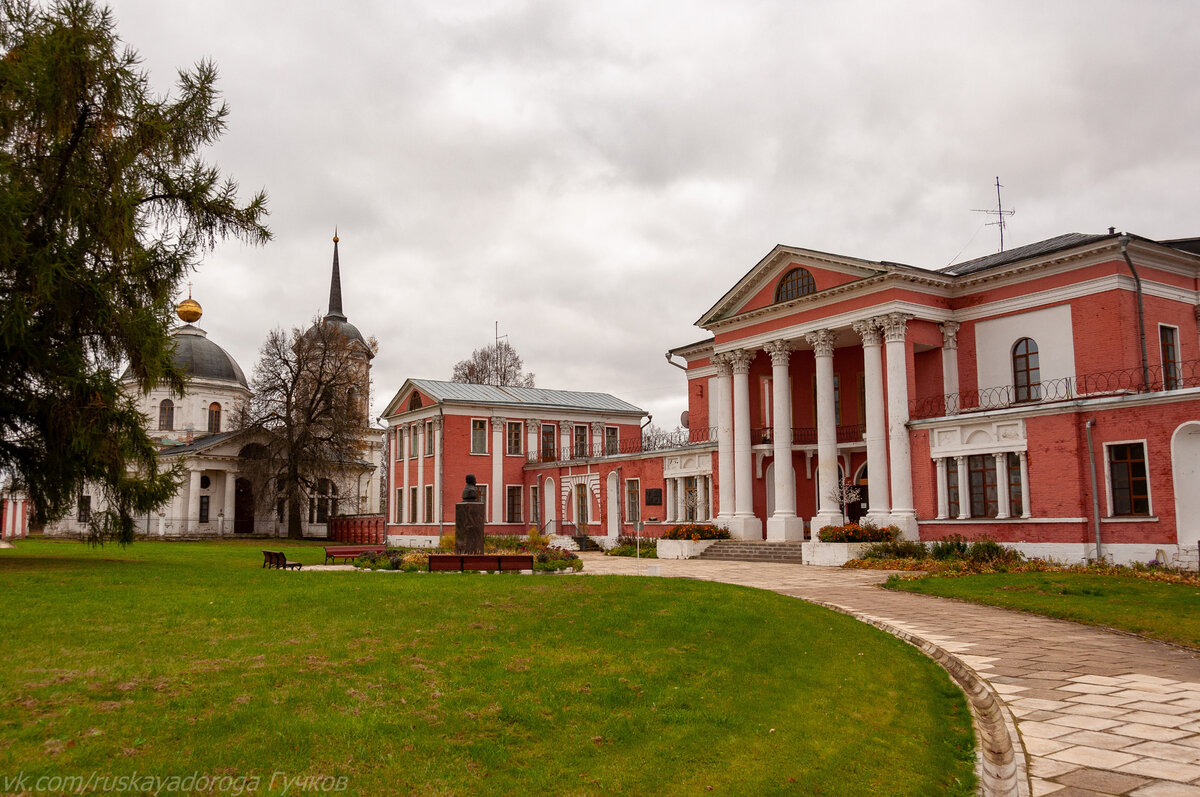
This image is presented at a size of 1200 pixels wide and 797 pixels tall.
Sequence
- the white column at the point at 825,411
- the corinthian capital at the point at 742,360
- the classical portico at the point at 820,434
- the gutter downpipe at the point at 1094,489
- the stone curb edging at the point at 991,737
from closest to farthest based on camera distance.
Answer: the stone curb edging at the point at 991,737 < the gutter downpipe at the point at 1094,489 < the classical portico at the point at 820,434 < the white column at the point at 825,411 < the corinthian capital at the point at 742,360

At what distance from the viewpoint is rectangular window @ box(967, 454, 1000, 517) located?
21812 mm

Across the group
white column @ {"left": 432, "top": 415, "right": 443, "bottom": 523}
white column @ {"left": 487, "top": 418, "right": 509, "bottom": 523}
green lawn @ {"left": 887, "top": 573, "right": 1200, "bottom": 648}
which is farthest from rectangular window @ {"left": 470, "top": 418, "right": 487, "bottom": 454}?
green lawn @ {"left": 887, "top": 573, "right": 1200, "bottom": 648}

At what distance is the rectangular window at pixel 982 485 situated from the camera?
2181 cm

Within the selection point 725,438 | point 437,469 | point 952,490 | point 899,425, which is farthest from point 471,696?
point 437,469

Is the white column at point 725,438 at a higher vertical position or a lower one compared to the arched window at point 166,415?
lower

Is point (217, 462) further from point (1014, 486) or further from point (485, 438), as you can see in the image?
point (1014, 486)

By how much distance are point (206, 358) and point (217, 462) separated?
10363 millimetres

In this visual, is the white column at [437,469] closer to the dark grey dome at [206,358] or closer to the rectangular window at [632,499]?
the rectangular window at [632,499]

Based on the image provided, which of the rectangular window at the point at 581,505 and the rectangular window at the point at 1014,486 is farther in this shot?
the rectangular window at the point at 581,505

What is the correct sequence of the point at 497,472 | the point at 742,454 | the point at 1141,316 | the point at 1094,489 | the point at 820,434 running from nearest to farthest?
the point at 1094,489, the point at 1141,316, the point at 820,434, the point at 742,454, the point at 497,472

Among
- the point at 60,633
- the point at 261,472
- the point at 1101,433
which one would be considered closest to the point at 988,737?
the point at 60,633

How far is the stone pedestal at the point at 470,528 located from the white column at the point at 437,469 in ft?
70.1

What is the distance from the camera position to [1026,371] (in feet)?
77.7

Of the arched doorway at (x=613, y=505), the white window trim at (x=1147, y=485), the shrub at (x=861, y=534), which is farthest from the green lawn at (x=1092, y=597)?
the arched doorway at (x=613, y=505)
